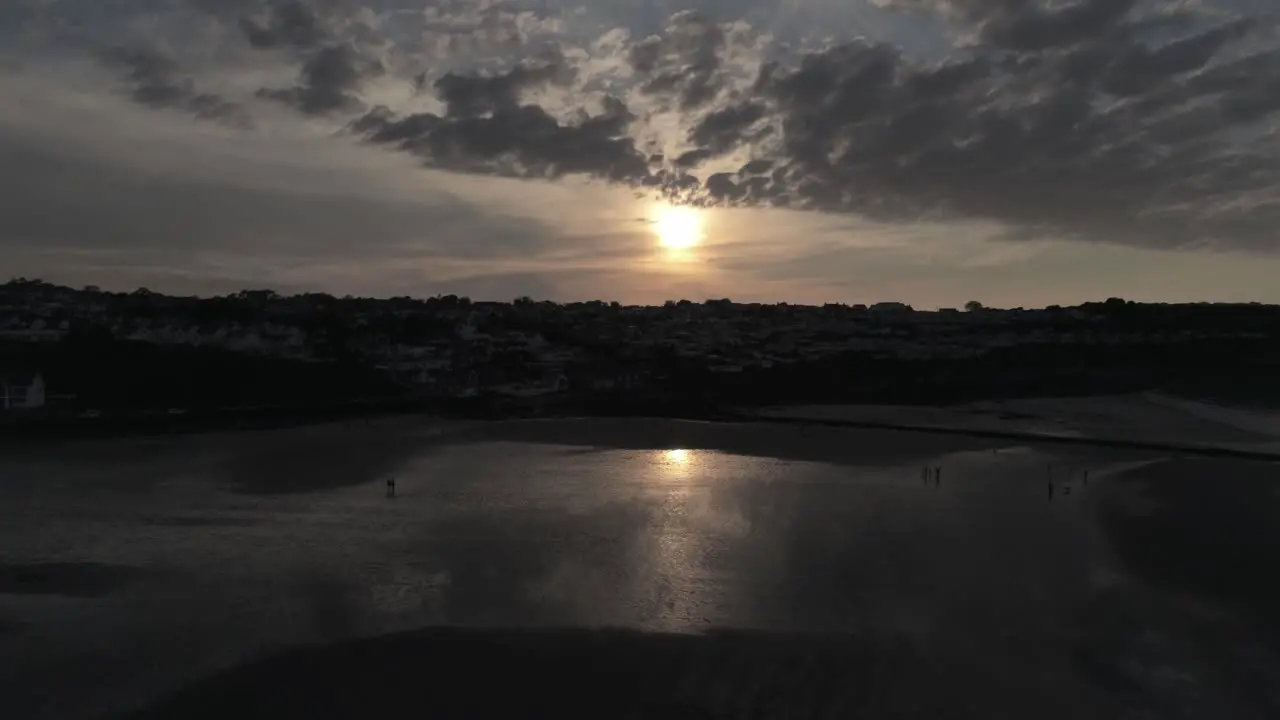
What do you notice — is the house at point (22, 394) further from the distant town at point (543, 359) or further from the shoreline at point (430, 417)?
the shoreline at point (430, 417)

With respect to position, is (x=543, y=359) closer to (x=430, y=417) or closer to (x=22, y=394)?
(x=430, y=417)

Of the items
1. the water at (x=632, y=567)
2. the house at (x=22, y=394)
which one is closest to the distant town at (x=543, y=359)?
the house at (x=22, y=394)

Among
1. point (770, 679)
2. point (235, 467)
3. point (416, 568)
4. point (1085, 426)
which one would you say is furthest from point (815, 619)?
point (1085, 426)

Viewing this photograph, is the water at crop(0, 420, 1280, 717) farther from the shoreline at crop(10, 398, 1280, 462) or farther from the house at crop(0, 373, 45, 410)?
the house at crop(0, 373, 45, 410)

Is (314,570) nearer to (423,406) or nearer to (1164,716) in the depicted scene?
(1164,716)

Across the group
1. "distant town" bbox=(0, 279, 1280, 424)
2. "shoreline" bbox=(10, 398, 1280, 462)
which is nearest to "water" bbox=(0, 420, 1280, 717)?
"shoreline" bbox=(10, 398, 1280, 462)

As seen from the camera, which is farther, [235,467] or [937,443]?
[937,443]
